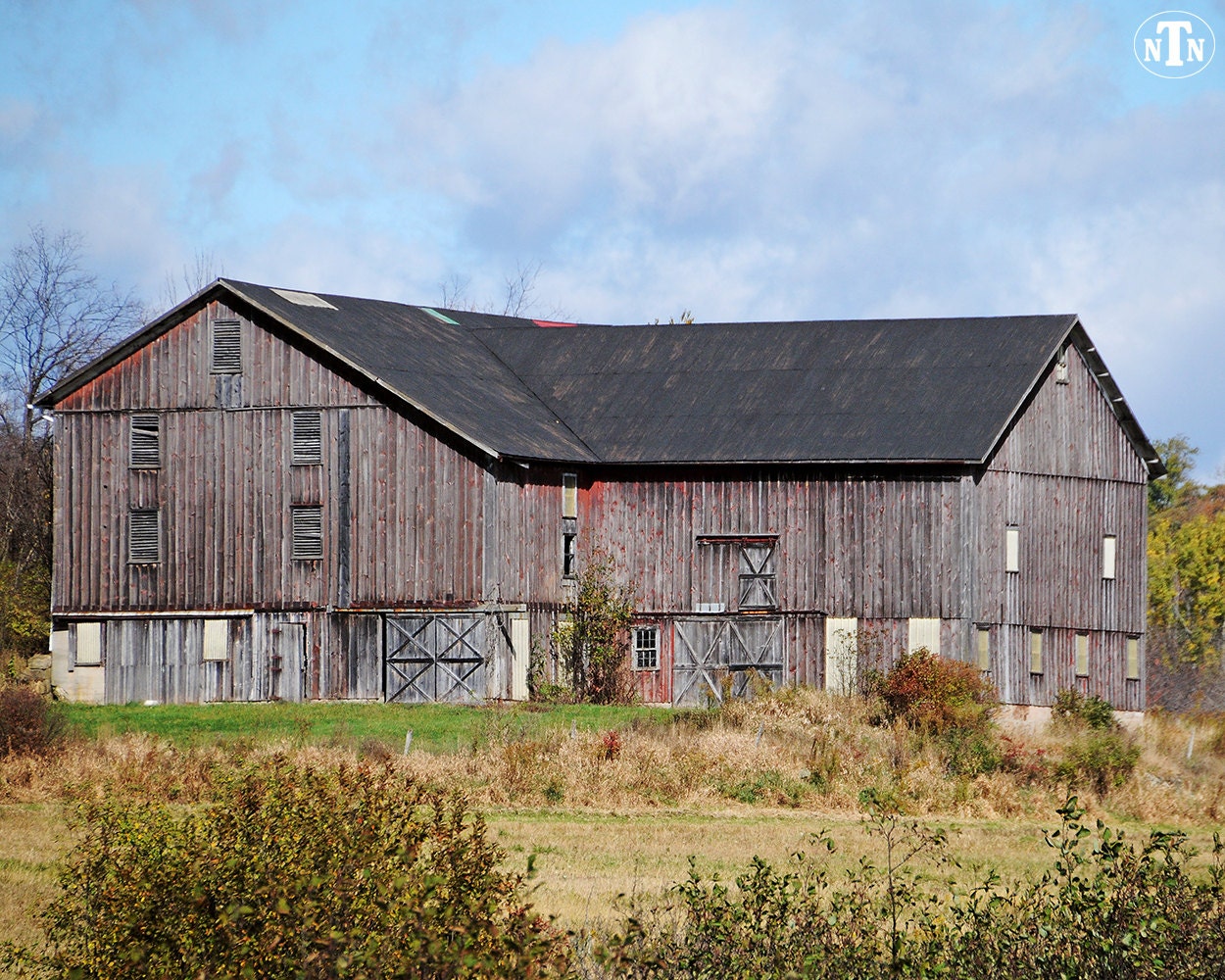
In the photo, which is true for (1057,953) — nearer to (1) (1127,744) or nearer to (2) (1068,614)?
(1) (1127,744)

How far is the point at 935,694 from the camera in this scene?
34719 mm

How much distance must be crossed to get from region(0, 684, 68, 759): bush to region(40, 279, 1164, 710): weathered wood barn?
1123 centimetres

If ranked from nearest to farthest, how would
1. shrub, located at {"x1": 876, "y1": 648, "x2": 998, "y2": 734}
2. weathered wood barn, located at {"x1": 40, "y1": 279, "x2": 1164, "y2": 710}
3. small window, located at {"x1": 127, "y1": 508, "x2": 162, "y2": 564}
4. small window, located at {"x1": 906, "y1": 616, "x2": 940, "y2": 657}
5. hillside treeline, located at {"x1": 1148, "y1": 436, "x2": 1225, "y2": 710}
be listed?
shrub, located at {"x1": 876, "y1": 648, "x2": 998, "y2": 734}, small window, located at {"x1": 906, "y1": 616, "x2": 940, "y2": 657}, weathered wood barn, located at {"x1": 40, "y1": 279, "x2": 1164, "y2": 710}, small window, located at {"x1": 127, "y1": 508, "x2": 162, "y2": 564}, hillside treeline, located at {"x1": 1148, "y1": 436, "x2": 1225, "y2": 710}

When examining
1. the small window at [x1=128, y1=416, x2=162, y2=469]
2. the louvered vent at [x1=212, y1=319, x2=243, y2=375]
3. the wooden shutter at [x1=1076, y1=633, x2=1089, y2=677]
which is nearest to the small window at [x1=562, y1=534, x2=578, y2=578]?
the louvered vent at [x1=212, y1=319, x2=243, y2=375]

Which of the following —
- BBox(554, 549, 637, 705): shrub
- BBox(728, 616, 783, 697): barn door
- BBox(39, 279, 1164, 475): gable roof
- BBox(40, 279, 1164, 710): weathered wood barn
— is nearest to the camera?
BBox(40, 279, 1164, 710): weathered wood barn

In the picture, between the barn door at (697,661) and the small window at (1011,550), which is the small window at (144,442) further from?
the small window at (1011,550)

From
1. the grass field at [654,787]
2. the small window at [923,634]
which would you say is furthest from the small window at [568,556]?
the grass field at [654,787]

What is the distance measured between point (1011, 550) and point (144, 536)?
792 inches

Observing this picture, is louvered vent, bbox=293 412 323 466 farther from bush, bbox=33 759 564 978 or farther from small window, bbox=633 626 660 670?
bush, bbox=33 759 564 978

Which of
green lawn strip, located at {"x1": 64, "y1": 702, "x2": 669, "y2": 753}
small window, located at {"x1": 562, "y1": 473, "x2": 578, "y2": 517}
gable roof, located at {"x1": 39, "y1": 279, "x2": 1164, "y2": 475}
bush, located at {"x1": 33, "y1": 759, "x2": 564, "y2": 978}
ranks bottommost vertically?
green lawn strip, located at {"x1": 64, "y1": 702, "x2": 669, "y2": 753}

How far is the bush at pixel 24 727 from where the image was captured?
1053 inches

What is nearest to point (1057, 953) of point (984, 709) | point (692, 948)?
point (692, 948)

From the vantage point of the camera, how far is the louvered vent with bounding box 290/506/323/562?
39.1 m

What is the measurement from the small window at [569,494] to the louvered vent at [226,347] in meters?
7.95
